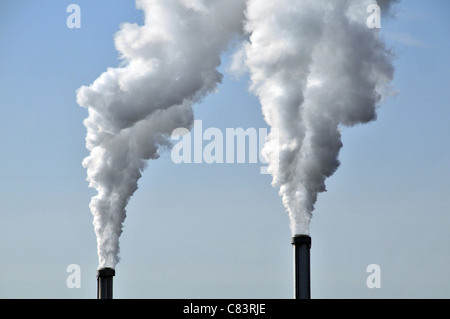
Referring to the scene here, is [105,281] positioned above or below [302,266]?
below

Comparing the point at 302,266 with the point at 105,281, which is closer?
the point at 302,266

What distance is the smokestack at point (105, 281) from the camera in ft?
167

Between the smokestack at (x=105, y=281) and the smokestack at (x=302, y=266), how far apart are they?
28.4ft

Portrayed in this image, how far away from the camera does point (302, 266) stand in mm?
48031

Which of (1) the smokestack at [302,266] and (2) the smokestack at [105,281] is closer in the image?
(1) the smokestack at [302,266]

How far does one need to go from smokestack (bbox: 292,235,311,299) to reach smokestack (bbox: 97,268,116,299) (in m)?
8.64

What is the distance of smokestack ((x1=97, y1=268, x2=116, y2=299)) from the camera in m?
50.9

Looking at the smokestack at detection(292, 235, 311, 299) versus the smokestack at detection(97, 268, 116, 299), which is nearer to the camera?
the smokestack at detection(292, 235, 311, 299)

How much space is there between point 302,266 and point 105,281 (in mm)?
9229

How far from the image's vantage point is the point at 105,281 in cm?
5131
